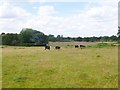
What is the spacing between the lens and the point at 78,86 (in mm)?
14695

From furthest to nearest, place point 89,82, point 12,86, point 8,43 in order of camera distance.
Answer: point 8,43 < point 89,82 < point 12,86

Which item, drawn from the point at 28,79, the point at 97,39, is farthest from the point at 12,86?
the point at 97,39

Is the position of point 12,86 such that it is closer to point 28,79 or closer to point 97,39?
point 28,79

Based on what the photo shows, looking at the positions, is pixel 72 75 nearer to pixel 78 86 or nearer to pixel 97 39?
pixel 78 86

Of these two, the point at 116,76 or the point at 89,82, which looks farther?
the point at 116,76

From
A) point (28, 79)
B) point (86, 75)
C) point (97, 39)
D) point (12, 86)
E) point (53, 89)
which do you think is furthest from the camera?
point (97, 39)

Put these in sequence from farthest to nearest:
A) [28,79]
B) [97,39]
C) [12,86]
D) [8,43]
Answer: [97,39] → [8,43] → [28,79] → [12,86]

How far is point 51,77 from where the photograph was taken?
1780cm

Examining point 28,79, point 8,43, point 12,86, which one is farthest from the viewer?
point 8,43

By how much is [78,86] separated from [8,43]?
11158 cm

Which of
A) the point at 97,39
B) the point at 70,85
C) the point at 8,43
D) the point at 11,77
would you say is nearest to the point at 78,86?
the point at 70,85

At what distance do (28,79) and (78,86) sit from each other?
3.58 metres

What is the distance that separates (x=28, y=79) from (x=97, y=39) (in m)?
149

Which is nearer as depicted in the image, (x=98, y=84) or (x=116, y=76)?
(x=98, y=84)
